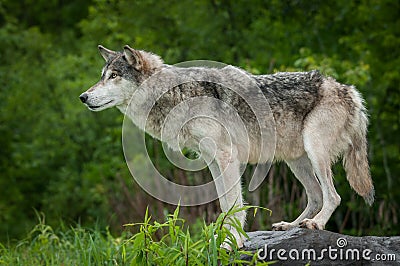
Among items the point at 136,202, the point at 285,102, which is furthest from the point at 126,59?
the point at 136,202

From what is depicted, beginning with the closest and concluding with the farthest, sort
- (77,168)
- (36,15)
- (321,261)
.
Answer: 1. (321,261)
2. (77,168)
3. (36,15)

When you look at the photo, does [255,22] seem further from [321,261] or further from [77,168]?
[321,261]

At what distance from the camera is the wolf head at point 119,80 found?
6105 millimetres

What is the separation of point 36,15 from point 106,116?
22.7ft

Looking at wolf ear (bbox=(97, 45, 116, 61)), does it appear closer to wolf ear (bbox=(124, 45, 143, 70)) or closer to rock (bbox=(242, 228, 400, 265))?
wolf ear (bbox=(124, 45, 143, 70))

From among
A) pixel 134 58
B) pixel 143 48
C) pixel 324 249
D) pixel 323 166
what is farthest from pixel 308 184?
pixel 143 48

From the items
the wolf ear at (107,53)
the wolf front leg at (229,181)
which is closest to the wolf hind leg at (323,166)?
the wolf front leg at (229,181)

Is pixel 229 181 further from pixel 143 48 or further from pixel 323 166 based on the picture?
pixel 143 48

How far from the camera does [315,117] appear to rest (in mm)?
6082

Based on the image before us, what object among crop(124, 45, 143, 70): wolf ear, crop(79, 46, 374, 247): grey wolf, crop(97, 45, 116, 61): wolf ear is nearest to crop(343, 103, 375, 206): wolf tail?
crop(79, 46, 374, 247): grey wolf

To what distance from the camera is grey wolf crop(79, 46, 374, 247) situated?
604 centimetres

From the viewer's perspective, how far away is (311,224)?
18.9 ft

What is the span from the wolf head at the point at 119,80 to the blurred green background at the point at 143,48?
550cm

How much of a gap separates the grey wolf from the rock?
59cm
